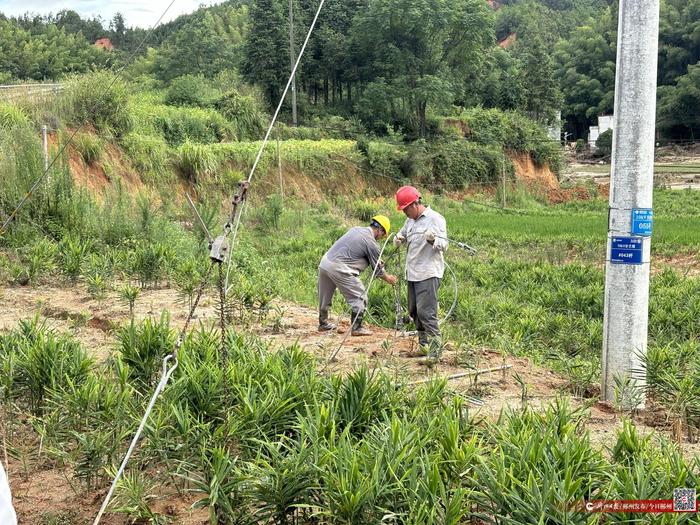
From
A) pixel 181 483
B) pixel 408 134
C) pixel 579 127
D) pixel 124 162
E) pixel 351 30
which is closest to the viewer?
pixel 181 483

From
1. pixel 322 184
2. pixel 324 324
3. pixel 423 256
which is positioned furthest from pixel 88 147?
pixel 423 256

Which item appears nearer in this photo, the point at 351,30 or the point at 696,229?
the point at 696,229

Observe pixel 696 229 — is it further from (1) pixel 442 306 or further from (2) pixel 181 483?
(2) pixel 181 483

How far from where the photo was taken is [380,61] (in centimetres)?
4506

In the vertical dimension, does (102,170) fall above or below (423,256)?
above

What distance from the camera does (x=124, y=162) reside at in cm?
2017

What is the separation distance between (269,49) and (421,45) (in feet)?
29.2

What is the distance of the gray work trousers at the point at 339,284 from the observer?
27.7ft

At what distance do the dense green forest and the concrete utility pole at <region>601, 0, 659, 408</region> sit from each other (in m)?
26.2

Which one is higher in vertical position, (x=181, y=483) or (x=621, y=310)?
(x=621, y=310)

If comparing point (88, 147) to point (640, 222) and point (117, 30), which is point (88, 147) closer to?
point (640, 222)

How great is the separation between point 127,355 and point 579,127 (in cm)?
8314

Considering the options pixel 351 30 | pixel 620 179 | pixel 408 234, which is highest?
pixel 351 30

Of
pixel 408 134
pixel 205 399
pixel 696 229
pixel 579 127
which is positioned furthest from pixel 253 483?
pixel 579 127
